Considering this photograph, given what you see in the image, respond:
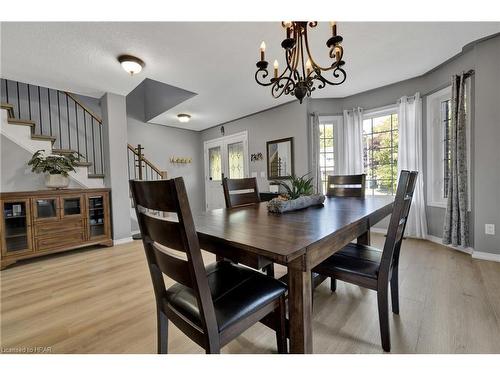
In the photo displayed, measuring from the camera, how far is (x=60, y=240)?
2.84 meters

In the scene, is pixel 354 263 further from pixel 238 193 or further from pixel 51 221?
pixel 51 221

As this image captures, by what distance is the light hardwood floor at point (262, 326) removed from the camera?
4.19ft

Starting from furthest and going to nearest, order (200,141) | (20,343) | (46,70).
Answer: (200,141)
(46,70)
(20,343)

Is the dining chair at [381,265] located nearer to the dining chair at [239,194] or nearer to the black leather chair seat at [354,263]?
the black leather chair seat at [354,263]

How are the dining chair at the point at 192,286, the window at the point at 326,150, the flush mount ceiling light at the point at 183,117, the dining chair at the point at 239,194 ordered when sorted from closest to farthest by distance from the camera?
1. the dining chair at the point at 192,286
2. the dining chair at the point at 239,194
3. the window at the point at 326,150
4. the flush mount ceiling light at the point at 183,117

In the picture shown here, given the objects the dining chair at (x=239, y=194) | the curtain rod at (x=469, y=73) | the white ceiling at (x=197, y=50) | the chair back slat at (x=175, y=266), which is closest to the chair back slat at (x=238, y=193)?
the dining chair at (x=239, y=194)

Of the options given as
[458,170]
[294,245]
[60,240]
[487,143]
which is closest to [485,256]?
[458,170]

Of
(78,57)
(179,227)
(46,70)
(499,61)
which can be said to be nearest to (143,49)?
(78,57)

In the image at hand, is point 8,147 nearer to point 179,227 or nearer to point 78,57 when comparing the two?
point 78,57

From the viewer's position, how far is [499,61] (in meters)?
2.23

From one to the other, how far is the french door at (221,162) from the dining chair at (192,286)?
3.89 metres

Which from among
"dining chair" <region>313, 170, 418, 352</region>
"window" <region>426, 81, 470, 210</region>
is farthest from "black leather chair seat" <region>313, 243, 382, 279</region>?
"window" <region>426, 81, 470, 210</region>
